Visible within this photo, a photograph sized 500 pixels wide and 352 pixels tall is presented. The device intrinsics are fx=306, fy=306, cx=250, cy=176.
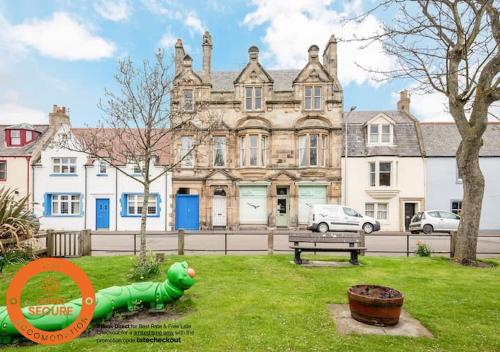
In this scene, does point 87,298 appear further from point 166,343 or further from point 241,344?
point 241,344

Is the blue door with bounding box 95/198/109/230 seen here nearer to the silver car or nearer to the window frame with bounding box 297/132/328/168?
the window frame with bounding box 297/132/328/168

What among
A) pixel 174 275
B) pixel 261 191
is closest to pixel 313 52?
pixel 261 191

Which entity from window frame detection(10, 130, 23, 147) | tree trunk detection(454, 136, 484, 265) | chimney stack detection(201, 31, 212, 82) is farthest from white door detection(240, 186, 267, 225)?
window frame detection(10, 130, 23, 147)

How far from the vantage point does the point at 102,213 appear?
25.4 m

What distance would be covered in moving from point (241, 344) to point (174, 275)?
214cm

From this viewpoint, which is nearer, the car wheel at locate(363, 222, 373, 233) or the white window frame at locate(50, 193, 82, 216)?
the car wheel at locate(363, 222, 373, 233)

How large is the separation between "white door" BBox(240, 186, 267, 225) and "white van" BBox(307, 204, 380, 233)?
4717 millimetres

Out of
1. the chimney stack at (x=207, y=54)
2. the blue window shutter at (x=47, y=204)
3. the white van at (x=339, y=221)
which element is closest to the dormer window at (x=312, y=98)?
the chimney stack at (x=207, y=54)

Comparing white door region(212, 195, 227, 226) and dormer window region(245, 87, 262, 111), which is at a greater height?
dormer window region(245, 87, 262, 111)

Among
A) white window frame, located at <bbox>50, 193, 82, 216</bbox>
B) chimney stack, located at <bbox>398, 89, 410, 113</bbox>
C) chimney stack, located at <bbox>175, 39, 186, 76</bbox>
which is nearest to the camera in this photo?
white window frame, located at <bbox>50, 193, 82, 216</bbox>

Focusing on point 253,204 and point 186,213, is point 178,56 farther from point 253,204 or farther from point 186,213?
point 253,204

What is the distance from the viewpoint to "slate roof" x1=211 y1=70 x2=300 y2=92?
2719 cm

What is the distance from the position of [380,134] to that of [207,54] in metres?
16.5

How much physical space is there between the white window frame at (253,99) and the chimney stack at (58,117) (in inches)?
685
